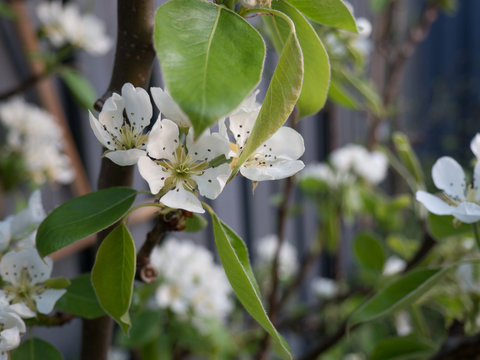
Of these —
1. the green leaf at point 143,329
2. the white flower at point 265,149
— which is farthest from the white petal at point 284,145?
the green leaf at point 143,329

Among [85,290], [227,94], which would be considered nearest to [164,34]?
[227,94]

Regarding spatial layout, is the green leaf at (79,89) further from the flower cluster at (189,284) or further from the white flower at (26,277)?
the white flower at (26,277)

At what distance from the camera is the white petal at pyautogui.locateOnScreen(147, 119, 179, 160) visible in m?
0.28

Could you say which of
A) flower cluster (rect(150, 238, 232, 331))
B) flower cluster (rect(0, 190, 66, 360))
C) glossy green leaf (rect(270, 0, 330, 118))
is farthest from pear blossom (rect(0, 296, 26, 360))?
flower cluster (rect(150, 238, 232, 331))

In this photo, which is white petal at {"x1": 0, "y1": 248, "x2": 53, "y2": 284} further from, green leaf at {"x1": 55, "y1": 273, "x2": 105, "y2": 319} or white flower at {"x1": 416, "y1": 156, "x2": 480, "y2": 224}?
white flower at {"x1": 416, "y1": 156, "x2": 480, "y2": 224}

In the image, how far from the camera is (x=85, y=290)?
384mm

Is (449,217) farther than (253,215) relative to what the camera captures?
No

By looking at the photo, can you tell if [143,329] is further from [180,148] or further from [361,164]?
[361,164]

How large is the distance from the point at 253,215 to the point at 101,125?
1419mm

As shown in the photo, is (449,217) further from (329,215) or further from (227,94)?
(329,215)

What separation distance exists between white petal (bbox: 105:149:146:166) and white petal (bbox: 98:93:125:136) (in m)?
0.03

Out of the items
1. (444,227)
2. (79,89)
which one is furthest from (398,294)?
(79,89)

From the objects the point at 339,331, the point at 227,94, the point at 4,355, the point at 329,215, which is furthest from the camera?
the point at 329,215

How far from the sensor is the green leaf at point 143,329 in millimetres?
753
